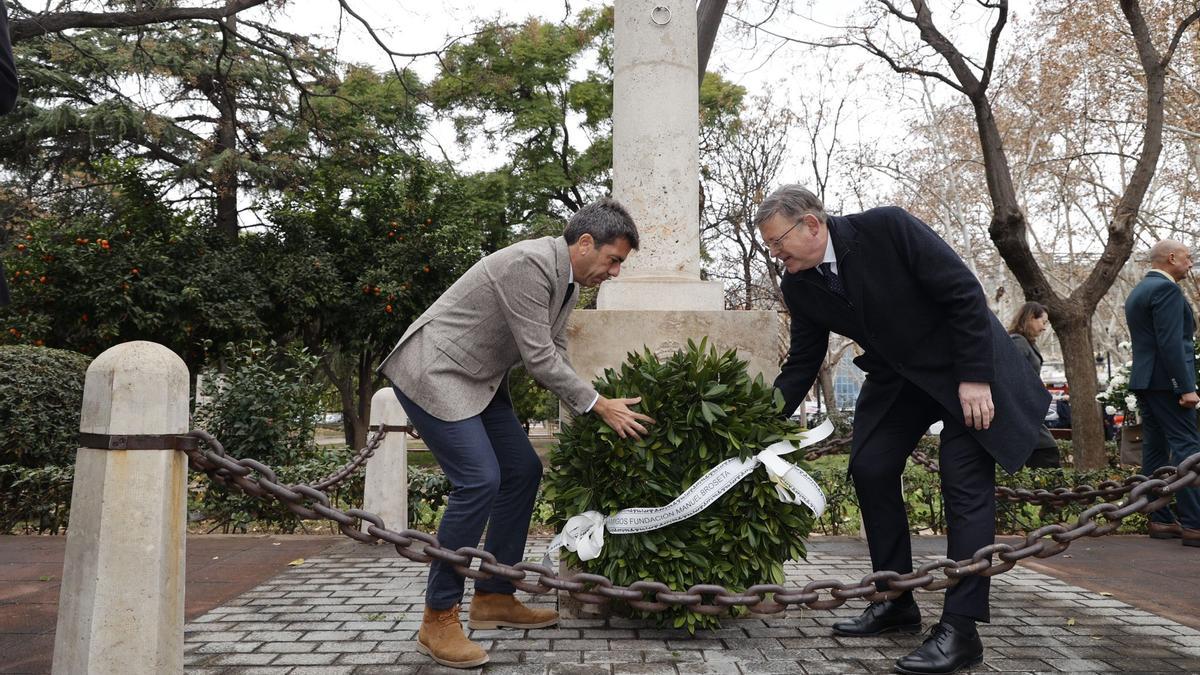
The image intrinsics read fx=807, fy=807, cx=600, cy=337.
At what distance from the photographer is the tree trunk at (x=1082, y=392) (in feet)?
32.8

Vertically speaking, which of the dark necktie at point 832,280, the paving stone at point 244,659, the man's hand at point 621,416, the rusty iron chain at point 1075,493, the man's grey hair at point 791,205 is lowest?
the paving stone at point 244,659

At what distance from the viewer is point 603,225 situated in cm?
338

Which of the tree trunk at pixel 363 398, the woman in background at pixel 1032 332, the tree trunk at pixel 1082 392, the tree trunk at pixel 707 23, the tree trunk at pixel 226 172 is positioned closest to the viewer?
the woman in background at pixel 1032 332

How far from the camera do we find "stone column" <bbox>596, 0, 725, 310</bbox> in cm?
453

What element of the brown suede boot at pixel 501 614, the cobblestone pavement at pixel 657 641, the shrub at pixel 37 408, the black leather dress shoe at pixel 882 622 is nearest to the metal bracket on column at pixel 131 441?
the cobblestone pavement at pixel 657 641

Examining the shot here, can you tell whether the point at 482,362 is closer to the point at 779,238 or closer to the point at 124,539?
the point at 779,238

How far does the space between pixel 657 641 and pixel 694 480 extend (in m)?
0.72

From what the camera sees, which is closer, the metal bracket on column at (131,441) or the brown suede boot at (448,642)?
the metal bracket on column at (131,441)

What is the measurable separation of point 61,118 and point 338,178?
6691 mm

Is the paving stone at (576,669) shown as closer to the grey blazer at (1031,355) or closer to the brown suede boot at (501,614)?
→ the brown suede boot at (501,614)

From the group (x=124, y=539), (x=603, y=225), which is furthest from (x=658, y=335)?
(x=124, y=539)

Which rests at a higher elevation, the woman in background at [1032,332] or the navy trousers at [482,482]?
A: the woman in background at [1032,332]

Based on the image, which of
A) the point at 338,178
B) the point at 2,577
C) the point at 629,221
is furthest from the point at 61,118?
the point at 629,221

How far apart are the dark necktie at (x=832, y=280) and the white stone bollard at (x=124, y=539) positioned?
2537 millimetres
